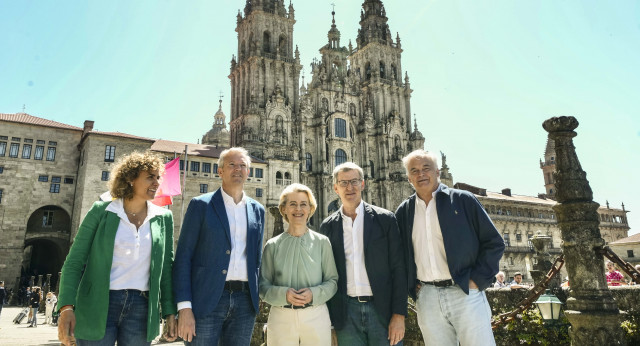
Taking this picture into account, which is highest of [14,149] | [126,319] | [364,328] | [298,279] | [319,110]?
[319,110]

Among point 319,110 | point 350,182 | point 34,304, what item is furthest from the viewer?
point 319,110

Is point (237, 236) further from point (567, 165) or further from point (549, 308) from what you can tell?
point (549, 308)

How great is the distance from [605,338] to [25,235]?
37.9 meters

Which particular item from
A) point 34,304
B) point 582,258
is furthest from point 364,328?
point 34,304

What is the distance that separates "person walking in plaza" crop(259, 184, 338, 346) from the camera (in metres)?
4.11

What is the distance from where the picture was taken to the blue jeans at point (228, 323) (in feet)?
13.0

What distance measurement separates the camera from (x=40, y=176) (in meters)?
33.7

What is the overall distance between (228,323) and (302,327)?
75cm

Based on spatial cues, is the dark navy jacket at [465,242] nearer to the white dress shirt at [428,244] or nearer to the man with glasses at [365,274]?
the white dress shirt at [428,244]

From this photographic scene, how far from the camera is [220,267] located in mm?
4098

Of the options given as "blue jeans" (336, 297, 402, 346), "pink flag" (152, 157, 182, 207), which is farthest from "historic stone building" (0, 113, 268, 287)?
"blue jeans" (336, 297, 402, 346)

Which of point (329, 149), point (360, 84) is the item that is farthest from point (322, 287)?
point (360, 84)

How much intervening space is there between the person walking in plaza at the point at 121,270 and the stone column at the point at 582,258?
4.91 metres

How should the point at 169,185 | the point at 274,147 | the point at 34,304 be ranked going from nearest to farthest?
the point at 34,304 → the point at 169,185 → the point at 274,147
